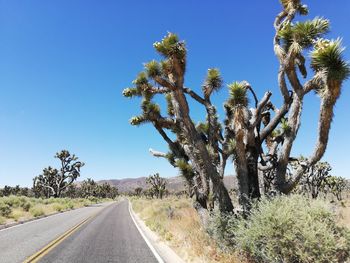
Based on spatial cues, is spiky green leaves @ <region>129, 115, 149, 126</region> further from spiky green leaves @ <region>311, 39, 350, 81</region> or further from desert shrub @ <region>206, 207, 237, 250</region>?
spiky green leaves @ <region>311, 39, 350, 81</region>

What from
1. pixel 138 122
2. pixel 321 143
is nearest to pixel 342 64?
pixel 321 143

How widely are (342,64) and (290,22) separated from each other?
13.8 feet

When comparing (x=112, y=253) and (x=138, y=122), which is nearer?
(x=112, y=253)

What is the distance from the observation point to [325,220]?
7055 millimetres

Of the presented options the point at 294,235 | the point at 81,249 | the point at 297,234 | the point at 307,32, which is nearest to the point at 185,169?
the point at 81,249

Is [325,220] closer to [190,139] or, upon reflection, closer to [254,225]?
[254,225]

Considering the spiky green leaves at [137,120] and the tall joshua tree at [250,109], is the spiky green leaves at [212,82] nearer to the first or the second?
the tall joshua tree at [250,109]

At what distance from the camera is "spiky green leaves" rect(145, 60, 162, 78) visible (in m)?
12.6

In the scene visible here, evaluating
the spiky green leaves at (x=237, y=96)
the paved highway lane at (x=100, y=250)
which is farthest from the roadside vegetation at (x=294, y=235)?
the spiky green leaves at (x=237, y=96)

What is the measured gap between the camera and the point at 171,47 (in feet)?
40.2

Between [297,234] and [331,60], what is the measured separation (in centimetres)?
452

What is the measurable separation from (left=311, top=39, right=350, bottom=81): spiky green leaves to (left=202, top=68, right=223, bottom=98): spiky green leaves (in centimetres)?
467

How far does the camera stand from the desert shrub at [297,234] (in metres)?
6.38

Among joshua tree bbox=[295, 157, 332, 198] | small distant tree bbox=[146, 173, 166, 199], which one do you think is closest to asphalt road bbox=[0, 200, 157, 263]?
joshua tree bbox=[295, 157, 332, 198]
